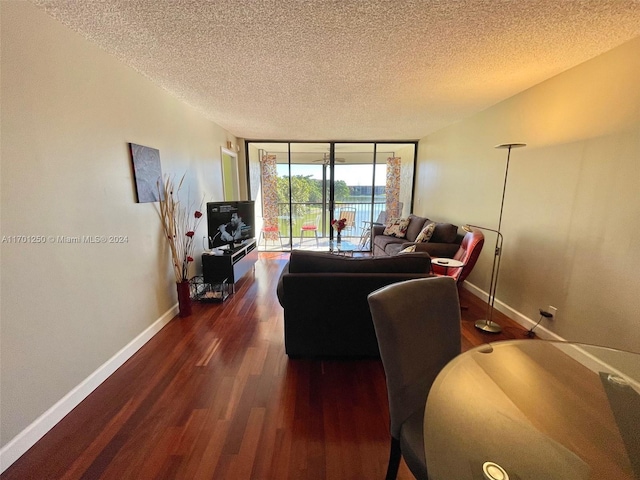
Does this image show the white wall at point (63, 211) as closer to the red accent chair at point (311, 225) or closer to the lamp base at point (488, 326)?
the lamp base at point (488, 326)

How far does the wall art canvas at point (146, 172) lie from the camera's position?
2.20 meters

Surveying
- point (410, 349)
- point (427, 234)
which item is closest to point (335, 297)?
point (410, 349)

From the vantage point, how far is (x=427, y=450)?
84 cm

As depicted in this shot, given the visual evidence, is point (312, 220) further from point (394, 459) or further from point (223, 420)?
point (394, 459)

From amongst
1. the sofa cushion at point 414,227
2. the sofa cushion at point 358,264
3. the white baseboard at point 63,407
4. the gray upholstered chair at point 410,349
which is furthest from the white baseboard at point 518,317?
the white baseboard at point 63,407

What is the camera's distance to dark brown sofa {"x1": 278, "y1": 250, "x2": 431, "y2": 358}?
1.93 m

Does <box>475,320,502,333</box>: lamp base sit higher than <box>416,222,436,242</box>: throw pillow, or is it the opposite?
<box>416,222,436,242</box>: throw pillow

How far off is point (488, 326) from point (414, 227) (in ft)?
7.25

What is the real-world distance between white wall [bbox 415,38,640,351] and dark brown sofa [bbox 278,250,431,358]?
1264 millimetres

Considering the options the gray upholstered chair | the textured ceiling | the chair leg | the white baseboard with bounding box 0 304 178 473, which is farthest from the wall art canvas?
the chair leg

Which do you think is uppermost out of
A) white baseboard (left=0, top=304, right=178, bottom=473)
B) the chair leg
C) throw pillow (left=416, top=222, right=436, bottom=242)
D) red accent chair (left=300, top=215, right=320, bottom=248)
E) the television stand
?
throw pillow (left=416, top=222, right=436, bottom=242)

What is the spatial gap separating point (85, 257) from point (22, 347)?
0.59 metres

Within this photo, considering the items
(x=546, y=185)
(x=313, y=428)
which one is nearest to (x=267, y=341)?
(x=313, y=428)

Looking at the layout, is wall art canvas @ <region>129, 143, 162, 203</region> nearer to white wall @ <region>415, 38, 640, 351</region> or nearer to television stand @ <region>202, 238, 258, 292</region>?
television stand @ <region>202, 238, 258, 292</region>
